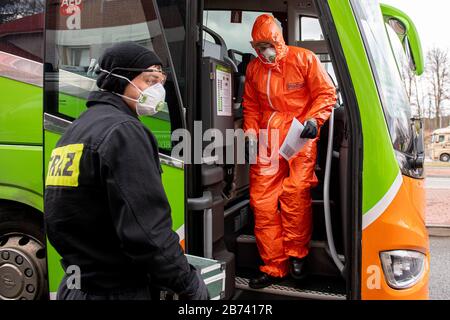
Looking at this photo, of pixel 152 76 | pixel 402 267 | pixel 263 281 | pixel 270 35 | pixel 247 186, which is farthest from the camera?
pixel 247 186

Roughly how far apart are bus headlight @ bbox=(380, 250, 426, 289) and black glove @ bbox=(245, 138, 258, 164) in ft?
4.00

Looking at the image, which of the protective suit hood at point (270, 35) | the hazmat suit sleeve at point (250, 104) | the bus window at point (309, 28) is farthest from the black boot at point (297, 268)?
the bus window at point (309, 28)

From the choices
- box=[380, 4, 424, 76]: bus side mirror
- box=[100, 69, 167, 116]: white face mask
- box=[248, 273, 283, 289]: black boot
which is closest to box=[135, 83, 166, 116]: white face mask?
box=[100, 69, 167, 116]: white face mask

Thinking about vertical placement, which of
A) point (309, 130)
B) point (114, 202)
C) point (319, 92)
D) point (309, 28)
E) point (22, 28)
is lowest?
point (114, 202)

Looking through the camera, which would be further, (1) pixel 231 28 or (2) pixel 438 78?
(2) pixel 438 78

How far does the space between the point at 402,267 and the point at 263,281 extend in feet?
3.21

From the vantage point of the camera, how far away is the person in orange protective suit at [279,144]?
3037 mm

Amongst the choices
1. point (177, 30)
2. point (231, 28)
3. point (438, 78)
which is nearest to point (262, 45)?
point (177, 30)

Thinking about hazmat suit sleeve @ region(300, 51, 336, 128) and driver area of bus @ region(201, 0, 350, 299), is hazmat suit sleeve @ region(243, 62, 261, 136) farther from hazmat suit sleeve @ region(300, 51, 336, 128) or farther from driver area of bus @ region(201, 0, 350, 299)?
hazmat suit sleeve @ region(300, 51, 336, 128)

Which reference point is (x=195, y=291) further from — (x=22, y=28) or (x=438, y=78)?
(x=438, y=78)

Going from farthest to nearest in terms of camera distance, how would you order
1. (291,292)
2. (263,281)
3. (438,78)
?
(438,78) → (263,281) → (291,292)

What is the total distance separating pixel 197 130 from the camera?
8.11ft

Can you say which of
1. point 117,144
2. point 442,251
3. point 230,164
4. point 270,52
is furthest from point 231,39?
point 442,251

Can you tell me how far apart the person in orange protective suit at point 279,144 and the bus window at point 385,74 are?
506 millimetres
